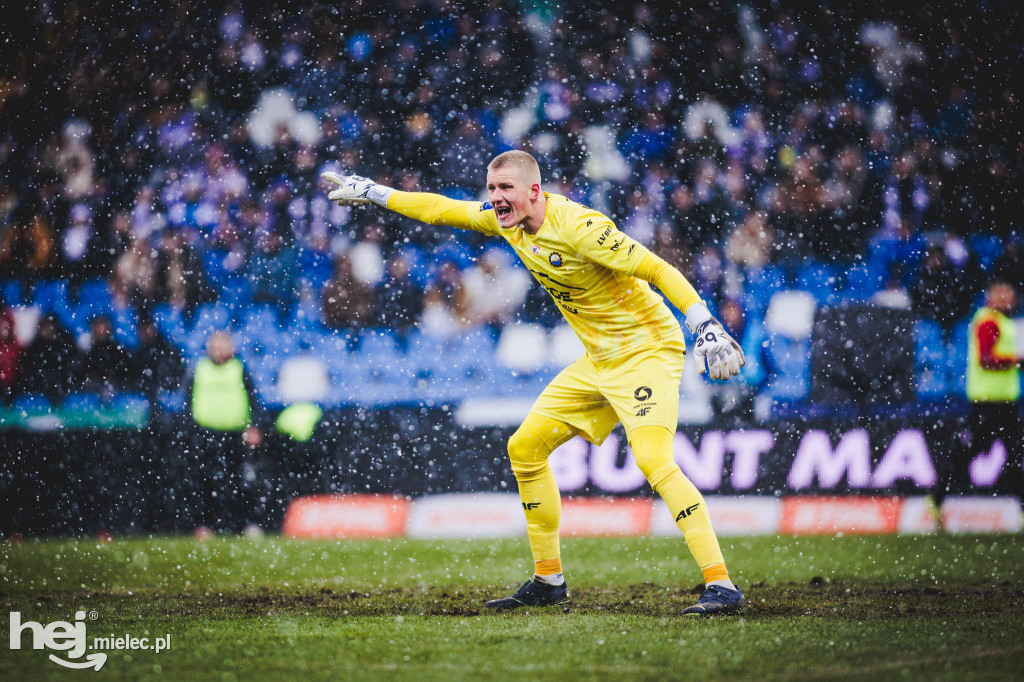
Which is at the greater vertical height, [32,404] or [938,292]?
[938,292]

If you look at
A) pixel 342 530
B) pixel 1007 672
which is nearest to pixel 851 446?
pixel 342 530

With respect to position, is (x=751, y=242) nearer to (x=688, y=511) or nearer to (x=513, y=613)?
(x=688, y=511)

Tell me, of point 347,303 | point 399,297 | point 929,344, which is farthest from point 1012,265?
point 347,303

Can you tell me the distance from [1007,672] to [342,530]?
187 inches

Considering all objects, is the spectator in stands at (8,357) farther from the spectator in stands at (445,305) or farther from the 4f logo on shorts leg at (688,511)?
the 4f logo on shorts leg at (688,511)

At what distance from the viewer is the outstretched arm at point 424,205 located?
151 inches

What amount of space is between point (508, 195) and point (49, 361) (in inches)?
229

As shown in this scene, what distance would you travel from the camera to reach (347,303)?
834cm

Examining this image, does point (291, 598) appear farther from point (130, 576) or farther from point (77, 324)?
point (77, 324)

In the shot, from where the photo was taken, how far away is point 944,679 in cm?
244

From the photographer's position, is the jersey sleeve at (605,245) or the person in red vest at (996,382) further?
the person in red vest at (996,382)

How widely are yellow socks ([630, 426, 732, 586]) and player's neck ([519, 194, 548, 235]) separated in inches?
35.8

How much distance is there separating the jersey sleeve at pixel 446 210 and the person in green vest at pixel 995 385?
501cm

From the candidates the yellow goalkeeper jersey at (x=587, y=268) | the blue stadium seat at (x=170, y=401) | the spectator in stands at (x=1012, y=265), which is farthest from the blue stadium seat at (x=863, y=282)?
the blue stadium seat at (x=170, y=401)
